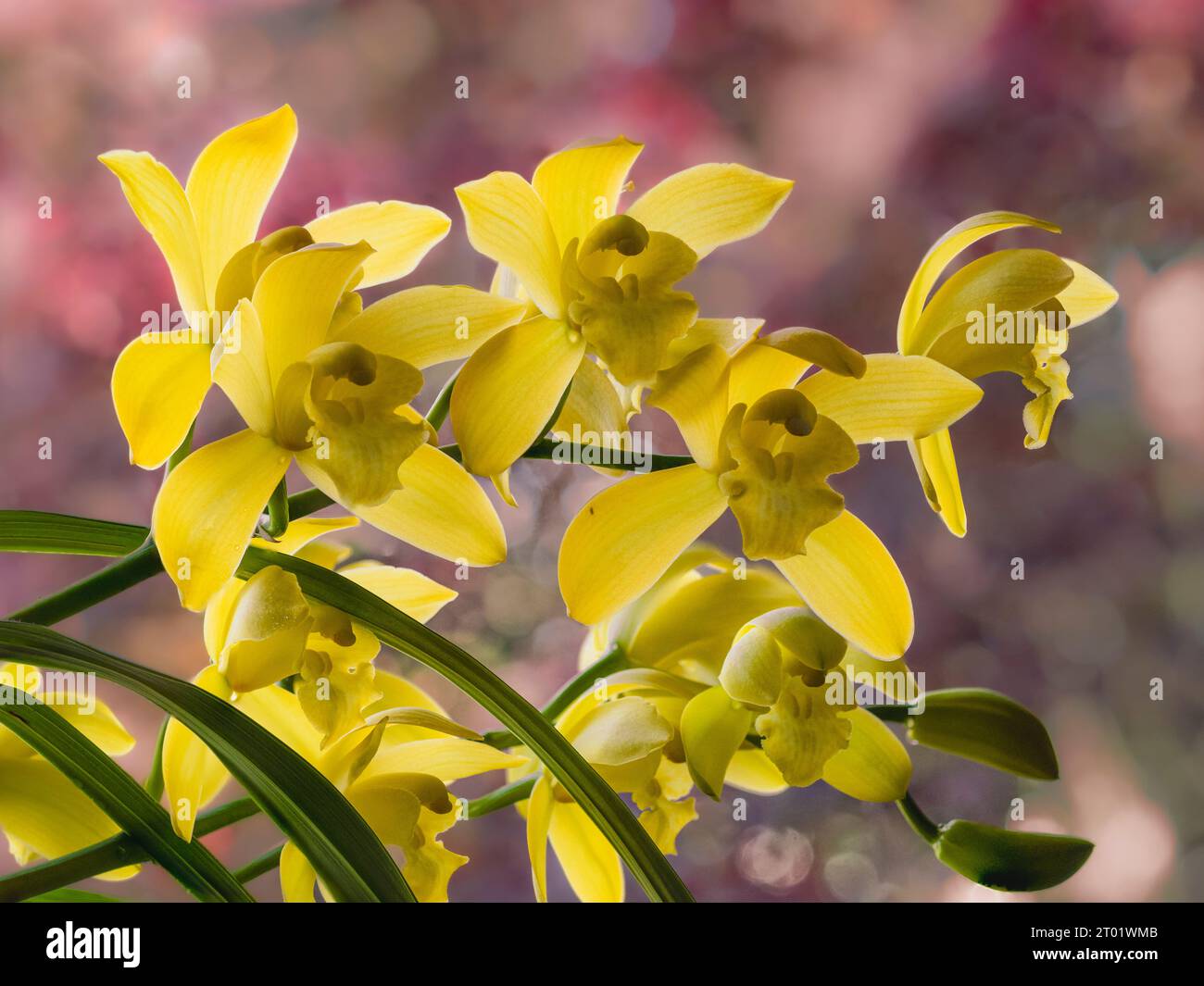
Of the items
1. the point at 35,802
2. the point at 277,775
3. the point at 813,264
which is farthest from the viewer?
the point at 813,264

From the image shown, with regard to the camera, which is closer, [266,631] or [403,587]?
[266,631]

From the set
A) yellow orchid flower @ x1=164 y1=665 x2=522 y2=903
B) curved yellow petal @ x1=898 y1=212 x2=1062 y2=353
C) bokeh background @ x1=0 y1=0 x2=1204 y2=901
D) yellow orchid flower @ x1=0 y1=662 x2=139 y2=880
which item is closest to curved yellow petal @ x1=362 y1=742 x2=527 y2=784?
yellow orchid flower @ x1=164 y1=665 x2=522 y2=903

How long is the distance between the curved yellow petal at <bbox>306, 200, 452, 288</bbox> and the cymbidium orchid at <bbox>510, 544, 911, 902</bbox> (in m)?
0.15

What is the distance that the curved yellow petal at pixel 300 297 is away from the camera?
315 mm

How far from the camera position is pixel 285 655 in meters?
0.35

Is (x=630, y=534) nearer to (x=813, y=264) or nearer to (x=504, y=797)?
(x=504, y=797)

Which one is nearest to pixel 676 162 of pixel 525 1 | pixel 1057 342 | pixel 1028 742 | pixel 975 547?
pixel 525 1

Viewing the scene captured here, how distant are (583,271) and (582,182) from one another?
31 millimetres

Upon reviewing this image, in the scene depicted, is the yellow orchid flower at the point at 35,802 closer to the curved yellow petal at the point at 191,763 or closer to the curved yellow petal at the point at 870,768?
the curved yellow petal at the point at 191,763

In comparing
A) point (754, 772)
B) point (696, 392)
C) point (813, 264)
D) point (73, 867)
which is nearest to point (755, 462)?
point (696, 392)

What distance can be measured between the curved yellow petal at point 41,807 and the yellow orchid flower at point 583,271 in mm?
193

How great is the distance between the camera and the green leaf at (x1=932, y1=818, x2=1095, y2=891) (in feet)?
1.13

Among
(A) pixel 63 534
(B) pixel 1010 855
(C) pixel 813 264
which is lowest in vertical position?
(B) pixel 1010 855

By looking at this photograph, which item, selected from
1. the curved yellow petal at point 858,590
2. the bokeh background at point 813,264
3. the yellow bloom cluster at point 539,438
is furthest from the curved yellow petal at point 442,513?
the bokeh background at point 813,264
